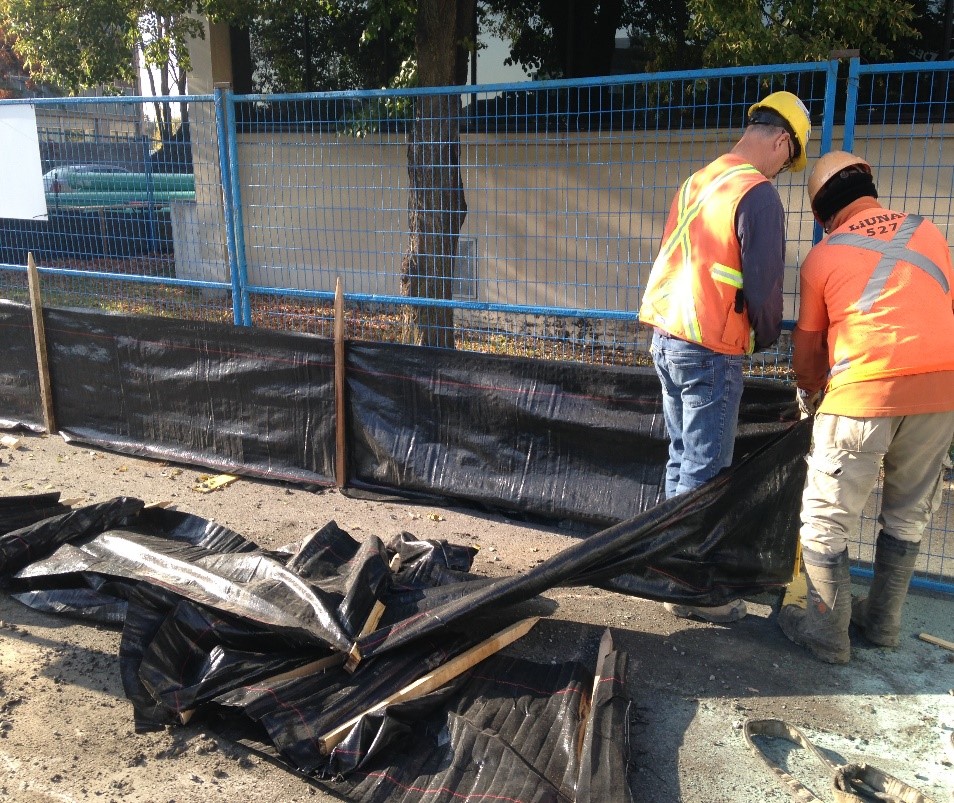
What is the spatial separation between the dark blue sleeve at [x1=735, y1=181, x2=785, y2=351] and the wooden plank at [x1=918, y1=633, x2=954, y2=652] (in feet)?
5.40

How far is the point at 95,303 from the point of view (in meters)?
8.02

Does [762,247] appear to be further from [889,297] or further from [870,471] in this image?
[870,471]

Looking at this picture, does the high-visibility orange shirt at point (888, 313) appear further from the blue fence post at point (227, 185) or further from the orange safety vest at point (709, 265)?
the blue fence post at point (227, 185)

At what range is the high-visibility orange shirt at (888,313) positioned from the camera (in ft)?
11.6

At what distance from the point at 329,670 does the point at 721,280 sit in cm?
229

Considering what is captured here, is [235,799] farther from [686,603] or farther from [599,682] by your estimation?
[686,603]

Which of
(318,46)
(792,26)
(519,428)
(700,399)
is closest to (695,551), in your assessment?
(700,399)

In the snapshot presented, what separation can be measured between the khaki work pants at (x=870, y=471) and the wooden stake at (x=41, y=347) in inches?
221

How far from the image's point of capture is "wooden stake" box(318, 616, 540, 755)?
316 cm

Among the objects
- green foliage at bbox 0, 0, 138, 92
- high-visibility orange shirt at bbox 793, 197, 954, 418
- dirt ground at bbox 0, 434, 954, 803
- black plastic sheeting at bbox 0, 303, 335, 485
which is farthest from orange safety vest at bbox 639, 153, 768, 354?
green foliage at bbox 0, 0, 138, 92

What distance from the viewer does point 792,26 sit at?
6629 millimetres

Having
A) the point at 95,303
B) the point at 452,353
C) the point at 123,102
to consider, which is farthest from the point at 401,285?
the point at 95,303

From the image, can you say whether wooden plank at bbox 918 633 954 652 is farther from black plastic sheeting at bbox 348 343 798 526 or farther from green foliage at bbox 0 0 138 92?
green foliage at bbox 0 0 138 92

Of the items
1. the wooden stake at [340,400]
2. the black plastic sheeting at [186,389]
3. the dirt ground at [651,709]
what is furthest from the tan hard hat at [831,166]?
the black plastic sheeting at [186,389]
